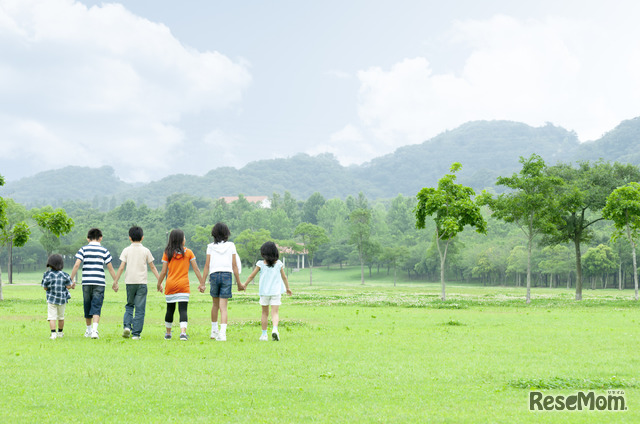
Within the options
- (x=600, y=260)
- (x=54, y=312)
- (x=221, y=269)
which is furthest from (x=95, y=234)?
(x=600, y=260)

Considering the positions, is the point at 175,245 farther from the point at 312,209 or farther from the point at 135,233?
the point at 312,209

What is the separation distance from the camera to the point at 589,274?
100062 mm

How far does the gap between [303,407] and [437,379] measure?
125 inches

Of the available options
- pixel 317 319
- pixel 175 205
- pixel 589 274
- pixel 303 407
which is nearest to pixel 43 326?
pixel 317 319

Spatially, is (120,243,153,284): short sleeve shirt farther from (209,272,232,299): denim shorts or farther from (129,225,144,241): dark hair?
(209,272,232,299): denim shorts

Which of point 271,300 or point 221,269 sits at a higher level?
point 221,269

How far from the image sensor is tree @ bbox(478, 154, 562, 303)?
129ft

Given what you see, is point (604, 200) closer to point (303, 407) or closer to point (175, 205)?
point (303, 407)

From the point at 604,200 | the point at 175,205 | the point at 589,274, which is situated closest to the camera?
the point at 604,200

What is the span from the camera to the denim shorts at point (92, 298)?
15.9m

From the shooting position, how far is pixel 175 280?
608 inches

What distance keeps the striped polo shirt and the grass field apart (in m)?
1.66

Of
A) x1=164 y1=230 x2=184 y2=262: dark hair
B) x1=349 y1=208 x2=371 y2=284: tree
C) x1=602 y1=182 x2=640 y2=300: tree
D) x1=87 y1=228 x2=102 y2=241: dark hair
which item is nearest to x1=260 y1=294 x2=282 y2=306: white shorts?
x1=164 y1=230 x2=184 y2=262: dark hair

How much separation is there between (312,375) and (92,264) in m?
8.49
